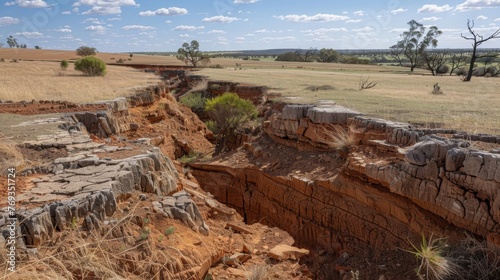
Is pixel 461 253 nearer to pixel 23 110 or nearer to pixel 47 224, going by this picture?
pixel 47 224

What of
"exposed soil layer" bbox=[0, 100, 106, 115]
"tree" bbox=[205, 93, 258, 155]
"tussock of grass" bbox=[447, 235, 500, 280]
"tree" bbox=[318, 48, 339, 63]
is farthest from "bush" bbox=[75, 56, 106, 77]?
"tree" bbox=[318, 48, 339, 63]

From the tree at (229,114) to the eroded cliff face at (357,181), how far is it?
2.10 meters

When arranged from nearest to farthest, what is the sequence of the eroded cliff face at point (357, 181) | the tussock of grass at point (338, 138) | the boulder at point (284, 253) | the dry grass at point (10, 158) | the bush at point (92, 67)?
the eroded cliff face at point (357, 181) → the dry grass at point (10, 158) → the boulder at point (284, 253) → the tussock of grass at point (338, 138) → the bush at point (92, 67)

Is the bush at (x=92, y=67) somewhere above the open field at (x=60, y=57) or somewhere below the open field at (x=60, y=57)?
above

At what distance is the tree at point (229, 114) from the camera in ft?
48.7

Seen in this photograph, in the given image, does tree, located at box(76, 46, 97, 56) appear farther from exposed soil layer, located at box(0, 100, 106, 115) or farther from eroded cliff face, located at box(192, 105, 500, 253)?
eroded cliff face, located at box(192, 105, 500, 253)

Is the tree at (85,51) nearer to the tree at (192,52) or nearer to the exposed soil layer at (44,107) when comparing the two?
the tree at (192,52)

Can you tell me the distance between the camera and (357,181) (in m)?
7.98

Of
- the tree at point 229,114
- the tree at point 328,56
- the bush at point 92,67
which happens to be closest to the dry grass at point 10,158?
the tree at point 229,114

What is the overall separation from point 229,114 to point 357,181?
782 centimetres

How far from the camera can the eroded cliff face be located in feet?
19.1

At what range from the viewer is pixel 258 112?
50.0 ft

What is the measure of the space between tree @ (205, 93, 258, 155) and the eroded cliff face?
210 centimetres

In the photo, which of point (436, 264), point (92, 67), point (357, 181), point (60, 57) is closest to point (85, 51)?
point (60, 57)
